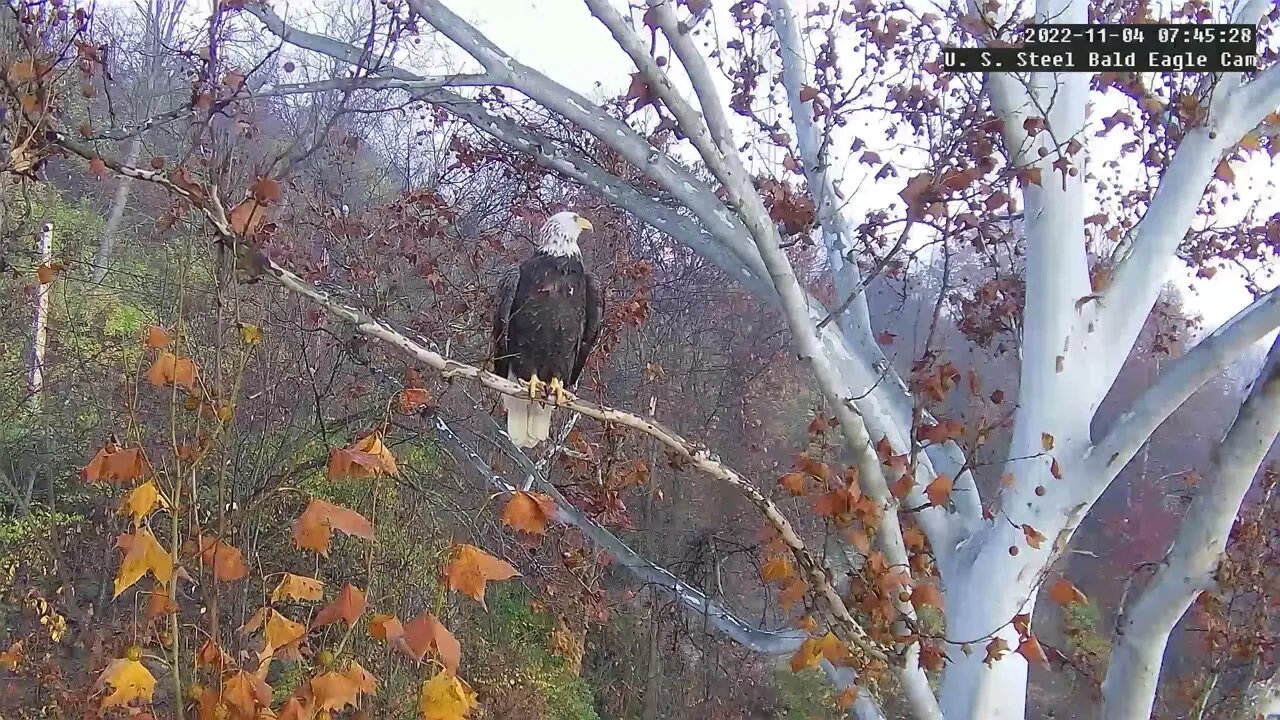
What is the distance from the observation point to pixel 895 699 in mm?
7391

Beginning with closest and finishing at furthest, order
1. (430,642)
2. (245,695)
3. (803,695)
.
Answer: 1. (430,642)
2. (245,695)
3. (803,695)

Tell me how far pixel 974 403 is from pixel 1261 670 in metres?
2.00

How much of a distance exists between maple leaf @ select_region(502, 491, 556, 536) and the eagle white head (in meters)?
2.08

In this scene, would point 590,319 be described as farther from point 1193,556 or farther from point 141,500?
point 1193,556

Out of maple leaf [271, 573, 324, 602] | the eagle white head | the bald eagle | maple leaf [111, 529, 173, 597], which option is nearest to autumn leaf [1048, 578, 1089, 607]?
the bald eagle

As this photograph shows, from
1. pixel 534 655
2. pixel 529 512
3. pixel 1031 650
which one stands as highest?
pixel 1031 650

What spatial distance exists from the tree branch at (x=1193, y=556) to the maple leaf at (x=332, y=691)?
2.43 m

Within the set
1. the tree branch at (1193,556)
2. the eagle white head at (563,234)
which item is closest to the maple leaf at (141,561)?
the eagle white head at (563,234)

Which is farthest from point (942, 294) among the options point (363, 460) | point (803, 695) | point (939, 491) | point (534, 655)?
point (803, 695)

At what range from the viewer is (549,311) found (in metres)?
3.39

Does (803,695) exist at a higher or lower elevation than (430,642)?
lower

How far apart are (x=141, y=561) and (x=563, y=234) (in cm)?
219

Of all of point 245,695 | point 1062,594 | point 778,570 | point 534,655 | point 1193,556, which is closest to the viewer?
point 245,695

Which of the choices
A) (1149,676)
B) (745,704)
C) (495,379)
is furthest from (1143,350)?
(495,379)
